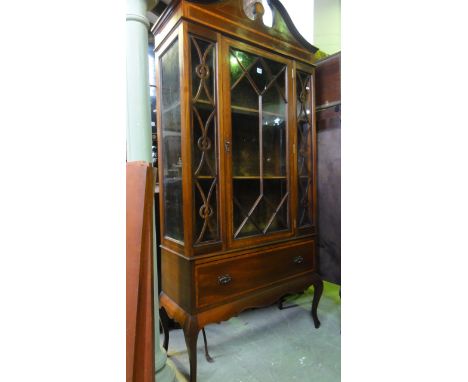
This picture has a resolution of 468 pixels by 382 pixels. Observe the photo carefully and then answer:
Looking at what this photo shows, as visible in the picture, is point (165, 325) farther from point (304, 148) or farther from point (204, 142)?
point (304, 148)

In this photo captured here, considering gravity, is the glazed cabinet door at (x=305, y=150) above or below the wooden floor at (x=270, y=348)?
above

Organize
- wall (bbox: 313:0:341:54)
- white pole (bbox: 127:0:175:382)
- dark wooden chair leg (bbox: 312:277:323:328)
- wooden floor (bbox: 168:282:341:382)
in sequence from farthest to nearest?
wall (bbox: 313:0:341:54)
dark wooden chair leg (bbox: 312:277:323:328)
wooden floor (bbox: 168:282:341:382)
white pole (bbox: 127:0:175:382)

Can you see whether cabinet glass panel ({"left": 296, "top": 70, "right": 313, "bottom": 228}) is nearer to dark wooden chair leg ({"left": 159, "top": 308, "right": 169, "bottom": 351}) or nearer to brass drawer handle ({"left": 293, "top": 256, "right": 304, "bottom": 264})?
brass drawer handle ({"left": 293, "top": 256, "right": 304, "bottom": 264})

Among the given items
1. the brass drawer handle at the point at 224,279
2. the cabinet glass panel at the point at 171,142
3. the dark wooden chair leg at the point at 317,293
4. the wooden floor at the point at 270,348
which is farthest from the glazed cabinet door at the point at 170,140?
the dark wooden chair leg at the point at 317,293

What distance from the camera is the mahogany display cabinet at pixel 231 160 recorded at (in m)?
1.17

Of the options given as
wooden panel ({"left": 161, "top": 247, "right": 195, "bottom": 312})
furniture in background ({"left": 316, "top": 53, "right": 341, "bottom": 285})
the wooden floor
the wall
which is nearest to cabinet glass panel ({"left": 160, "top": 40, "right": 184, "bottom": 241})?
wooden panel ({"left": 161, "top": 247, "right": 195, "bottom": 312})

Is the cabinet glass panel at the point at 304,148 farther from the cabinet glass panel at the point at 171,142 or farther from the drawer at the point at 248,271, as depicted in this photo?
the cabinet glass panel at the point at 171,142

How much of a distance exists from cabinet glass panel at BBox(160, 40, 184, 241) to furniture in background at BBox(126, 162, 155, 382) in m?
0.54

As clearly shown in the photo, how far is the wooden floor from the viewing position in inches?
51.1

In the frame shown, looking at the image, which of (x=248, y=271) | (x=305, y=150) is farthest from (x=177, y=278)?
(x=305, y=150)

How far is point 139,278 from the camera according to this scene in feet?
2.12
